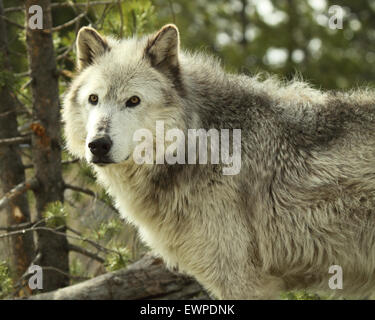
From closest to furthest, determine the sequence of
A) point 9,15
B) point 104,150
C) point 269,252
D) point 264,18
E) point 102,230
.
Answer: point 104,150
point 269,252
point 102,230
point 9,15
point 264,18

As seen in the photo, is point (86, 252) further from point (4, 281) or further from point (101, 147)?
point (101, 147)

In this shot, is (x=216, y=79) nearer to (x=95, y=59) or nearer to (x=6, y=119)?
(x=95, y=59)

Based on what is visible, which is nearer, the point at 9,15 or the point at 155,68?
the point at 155,68

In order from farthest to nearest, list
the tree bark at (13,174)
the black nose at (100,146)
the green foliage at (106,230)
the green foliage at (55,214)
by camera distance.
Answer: the tree bark at (13,174) → the green foliage at (106,230) → the green foliage at (55,214) → the black nose at (100,146)

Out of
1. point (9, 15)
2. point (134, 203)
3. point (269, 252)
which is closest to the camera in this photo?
point (269, 252)

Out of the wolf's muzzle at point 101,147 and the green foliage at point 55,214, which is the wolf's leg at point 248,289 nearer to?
the wolf's muzzle at point 101,147

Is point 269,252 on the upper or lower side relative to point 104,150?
lower

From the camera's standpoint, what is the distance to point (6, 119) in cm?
718

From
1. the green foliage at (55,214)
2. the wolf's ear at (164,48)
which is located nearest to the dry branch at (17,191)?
the green foliage at (55,214)

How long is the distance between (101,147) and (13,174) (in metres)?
3.15

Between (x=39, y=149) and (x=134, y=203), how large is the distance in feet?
6.62

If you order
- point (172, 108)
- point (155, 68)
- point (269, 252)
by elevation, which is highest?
point (155, 68)

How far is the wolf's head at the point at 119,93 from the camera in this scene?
4516 mm

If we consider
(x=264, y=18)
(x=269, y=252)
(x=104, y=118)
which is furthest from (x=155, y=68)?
(x=264, y=18)
